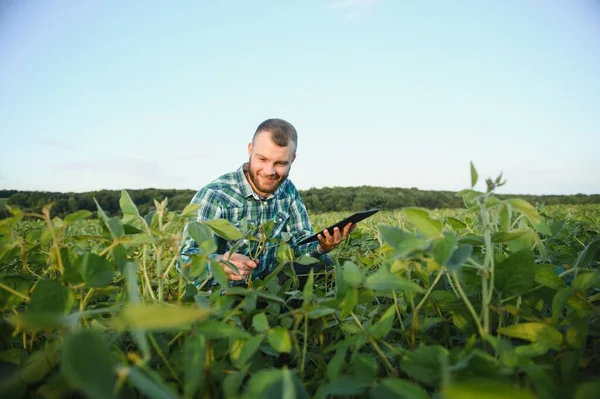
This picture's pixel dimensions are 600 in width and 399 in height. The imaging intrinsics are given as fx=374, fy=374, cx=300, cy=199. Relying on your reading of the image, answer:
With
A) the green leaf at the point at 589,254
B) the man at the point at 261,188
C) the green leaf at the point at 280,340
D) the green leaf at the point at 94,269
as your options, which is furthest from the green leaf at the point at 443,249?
the man at the point at 261,188

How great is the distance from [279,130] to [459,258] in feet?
7.98

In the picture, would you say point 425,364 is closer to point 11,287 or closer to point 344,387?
point 344,387

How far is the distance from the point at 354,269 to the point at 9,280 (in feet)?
1.89

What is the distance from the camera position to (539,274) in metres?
0.59

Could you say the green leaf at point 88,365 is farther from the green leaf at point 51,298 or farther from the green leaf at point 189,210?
the green leaf at point 189,210

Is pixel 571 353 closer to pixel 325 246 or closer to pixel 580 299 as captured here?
pixel 580 299

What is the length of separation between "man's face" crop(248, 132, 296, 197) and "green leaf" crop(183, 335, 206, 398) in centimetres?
233

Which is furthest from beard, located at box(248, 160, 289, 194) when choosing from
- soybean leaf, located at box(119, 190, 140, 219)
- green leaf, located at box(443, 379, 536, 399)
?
green leaf, located at box(443, 379, 536, 399)

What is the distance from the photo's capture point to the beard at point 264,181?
277 centimetres

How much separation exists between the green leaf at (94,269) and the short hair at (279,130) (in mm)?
2244

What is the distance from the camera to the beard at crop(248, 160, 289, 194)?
2773 mm

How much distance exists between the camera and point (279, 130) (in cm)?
281

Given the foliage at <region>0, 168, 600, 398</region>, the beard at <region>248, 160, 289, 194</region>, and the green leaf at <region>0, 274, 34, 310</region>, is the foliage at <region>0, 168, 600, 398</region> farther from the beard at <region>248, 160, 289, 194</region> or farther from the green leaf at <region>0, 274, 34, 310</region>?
the beard at <region>248, 160, 289, 194</region>

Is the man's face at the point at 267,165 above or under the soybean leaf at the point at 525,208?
above
